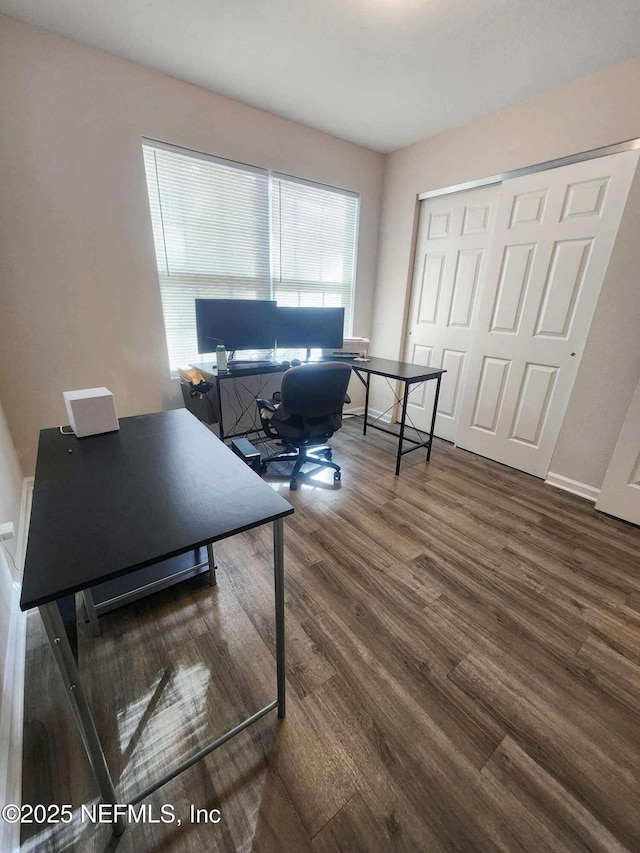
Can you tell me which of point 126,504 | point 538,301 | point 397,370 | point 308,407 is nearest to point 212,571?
point 126,504

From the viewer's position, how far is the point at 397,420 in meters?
4.00

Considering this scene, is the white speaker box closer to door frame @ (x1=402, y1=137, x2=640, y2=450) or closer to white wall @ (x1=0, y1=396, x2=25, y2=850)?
white wall @ (x1=0, y1=396, x2=25, y2=850)

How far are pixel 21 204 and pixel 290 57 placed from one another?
188 centimetres

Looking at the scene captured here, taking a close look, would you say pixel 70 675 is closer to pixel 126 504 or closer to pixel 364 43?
pixel 126 504

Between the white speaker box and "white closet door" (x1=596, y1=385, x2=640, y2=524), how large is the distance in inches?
117

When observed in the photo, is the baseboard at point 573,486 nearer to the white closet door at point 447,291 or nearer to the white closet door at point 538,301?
the white closet door at point 538,301

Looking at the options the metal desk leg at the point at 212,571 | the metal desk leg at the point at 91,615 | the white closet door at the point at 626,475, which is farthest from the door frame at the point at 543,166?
the metal desk leg at the point at 91,615

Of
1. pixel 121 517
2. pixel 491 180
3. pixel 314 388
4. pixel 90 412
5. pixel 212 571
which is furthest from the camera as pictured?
pixel 491 180

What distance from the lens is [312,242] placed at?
11.1 ft

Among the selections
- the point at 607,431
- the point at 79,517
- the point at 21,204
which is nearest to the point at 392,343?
the point at 607,431

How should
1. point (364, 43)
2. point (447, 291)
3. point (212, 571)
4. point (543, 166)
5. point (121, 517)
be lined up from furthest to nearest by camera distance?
point (447, 291) < point (543, 166) < point (364, 43) < point (212, 571) < point (121, 517)

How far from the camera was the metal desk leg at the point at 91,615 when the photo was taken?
1.40 m

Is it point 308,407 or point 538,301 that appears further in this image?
point 538,301

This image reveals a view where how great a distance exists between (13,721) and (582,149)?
13.3 feet
